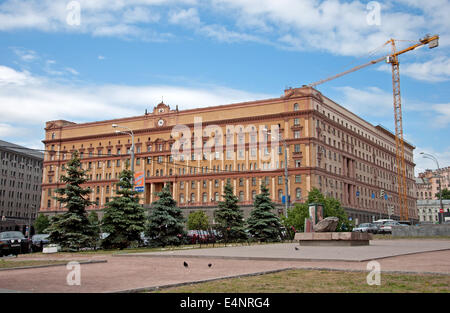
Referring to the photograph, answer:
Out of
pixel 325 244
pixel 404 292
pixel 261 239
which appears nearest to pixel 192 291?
pixel 404 292

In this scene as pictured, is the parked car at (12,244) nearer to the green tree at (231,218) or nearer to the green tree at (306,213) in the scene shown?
the green tree at (231,218)

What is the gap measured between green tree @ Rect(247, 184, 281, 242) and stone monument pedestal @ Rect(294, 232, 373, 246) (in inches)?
373

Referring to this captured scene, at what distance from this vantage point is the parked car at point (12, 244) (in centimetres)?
2344

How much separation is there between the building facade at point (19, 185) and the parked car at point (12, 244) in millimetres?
84723

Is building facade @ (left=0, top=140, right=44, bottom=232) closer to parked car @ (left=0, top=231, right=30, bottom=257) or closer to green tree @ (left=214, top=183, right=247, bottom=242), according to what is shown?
parked car @ (left=0, top=231, right=30, bottom=257)

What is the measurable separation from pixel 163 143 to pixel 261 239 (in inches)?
2427

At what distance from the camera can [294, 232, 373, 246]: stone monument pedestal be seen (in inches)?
866

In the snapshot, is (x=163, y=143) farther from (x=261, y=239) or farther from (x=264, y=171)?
(x=261, y=239)

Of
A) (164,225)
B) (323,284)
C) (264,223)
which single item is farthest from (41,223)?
(323,284)

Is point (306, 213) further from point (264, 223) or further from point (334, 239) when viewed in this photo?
point (334, 239)

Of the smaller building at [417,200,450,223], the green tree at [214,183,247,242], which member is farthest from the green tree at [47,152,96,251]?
the smaller building at [417,200,450,223]

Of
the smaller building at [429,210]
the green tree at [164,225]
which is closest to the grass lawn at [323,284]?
the green tree at [164,225]

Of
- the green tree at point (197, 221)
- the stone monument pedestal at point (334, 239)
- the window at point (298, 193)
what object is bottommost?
the stone monument pedestal at point (334, 239)
